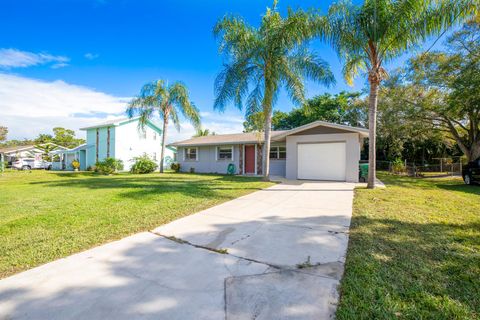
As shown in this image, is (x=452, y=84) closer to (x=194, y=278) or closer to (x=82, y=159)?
(x=194, y=278)

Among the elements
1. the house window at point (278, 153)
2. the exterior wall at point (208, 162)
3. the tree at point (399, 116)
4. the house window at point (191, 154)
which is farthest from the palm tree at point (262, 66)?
the tree at point (399, 116)

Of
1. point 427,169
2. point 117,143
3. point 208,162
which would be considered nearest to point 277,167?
point 208,162

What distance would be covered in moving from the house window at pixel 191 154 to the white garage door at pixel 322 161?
9733 millimetres

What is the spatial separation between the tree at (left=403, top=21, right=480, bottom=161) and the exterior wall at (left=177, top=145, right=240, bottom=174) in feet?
43.3

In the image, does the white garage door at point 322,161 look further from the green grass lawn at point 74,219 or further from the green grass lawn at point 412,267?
the green grass lawn at point 412,267

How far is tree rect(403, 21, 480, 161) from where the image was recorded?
11.5 metres

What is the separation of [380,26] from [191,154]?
15.8 m

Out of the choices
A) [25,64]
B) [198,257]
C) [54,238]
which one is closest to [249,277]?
[198,257]

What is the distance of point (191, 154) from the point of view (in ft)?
66.8

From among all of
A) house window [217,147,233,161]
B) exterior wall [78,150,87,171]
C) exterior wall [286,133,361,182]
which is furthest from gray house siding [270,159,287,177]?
exterior wall [78,150,87,171]

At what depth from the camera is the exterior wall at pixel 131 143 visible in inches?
901

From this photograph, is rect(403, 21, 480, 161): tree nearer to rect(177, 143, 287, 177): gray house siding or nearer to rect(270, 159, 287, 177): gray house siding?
rect(270, 159, 287, 177): gray house siding

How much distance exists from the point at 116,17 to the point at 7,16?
4059 millimetres

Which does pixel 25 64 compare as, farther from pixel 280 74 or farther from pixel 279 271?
pixel 279 271
